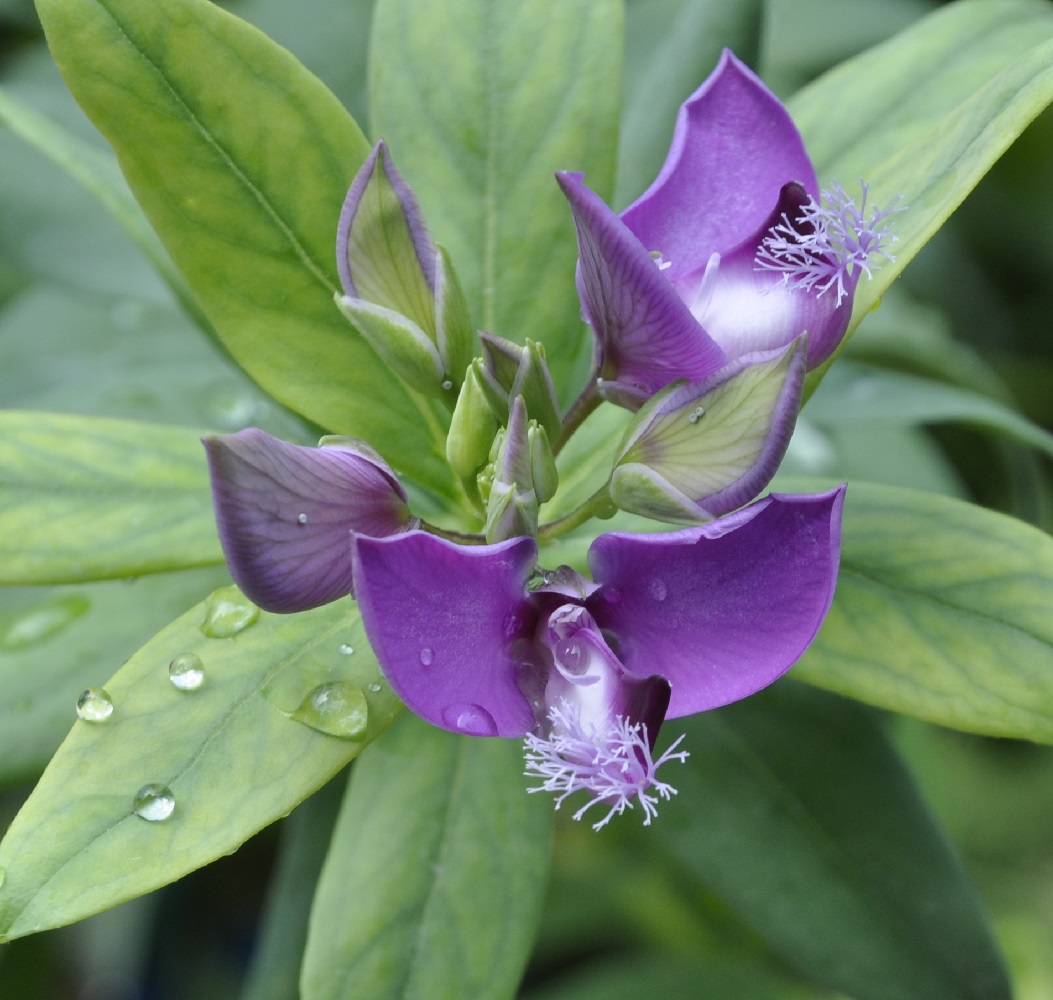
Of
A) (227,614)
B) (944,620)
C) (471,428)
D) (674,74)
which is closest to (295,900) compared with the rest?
(227,614)

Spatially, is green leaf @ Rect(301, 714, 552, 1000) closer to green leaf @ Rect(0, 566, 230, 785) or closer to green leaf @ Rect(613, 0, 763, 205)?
green leaf @ Rect(0, 566, 230, 785)

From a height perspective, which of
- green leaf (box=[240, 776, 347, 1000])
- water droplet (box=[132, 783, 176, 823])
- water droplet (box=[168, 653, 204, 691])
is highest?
water droplet (box=[168, 653, 204, 691])

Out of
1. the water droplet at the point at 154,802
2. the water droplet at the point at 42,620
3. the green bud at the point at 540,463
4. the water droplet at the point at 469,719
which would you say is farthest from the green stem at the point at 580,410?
the water droplet at the point at 42,620

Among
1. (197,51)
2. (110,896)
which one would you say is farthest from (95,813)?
(197,51)

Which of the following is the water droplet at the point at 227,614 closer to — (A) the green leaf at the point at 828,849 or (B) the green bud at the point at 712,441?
(B) the green bud at the point at 712,441

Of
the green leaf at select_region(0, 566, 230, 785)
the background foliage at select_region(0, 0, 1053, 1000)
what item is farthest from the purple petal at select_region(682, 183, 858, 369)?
the green leaf at select_region(0, 566, 230, 785)

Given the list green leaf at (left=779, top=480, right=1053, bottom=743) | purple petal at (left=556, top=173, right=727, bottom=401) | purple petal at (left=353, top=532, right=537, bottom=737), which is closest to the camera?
purple petal at (left=353, top=532, right=537, bottom=737)
